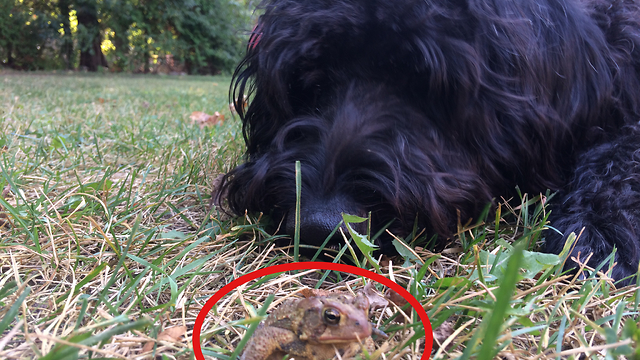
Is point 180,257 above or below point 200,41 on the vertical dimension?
below

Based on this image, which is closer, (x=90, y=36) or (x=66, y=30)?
(x=90, y=36)

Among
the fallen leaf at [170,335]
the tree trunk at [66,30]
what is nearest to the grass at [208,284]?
the fallen leaf at [170,335]

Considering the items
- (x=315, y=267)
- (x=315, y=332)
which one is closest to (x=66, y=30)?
(x=315, y=267)

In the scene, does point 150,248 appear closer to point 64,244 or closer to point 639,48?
point 64,244

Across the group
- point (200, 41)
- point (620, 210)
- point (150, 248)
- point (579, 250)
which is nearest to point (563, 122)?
point (620, 210)

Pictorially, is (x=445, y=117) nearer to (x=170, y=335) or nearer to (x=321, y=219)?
(x=321, y=219)

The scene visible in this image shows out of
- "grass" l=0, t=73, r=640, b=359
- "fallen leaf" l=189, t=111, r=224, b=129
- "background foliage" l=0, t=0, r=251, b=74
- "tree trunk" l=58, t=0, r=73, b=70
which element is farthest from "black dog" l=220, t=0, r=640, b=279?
"tree trunk" l=58, t=0, r=73, b=70

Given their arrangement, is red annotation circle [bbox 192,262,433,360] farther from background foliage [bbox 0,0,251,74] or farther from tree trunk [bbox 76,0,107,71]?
tree trunk [bbox 76,0,107,71]
